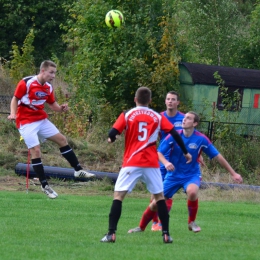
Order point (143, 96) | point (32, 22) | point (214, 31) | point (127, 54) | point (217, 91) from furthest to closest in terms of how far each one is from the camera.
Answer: point (214, 31) < point (32, 22) < point (217, 91) < point (127, 54) < point (143, 96)

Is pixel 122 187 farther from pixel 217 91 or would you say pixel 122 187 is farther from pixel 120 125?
pixel 217 91

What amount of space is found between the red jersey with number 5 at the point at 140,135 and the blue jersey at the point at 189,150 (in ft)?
4.18

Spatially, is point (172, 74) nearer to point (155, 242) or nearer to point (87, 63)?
point (87, 63)

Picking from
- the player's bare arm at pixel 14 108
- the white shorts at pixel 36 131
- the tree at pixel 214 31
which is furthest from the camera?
the tree at pixel 214 31

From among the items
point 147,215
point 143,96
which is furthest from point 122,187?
point 147,215

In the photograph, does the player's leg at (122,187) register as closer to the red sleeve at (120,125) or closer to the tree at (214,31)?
the red sleeve at (120,125)

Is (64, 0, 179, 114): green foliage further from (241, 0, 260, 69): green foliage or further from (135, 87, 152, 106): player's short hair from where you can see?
(135, 87, 152, 106): player's short hair

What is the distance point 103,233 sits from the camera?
10039mm

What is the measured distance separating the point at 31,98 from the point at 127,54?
1314cm

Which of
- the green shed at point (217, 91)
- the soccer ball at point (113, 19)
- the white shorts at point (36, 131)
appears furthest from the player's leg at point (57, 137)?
the green shed at point (217, 91)

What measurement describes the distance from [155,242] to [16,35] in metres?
29.7

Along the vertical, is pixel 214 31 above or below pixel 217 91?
above

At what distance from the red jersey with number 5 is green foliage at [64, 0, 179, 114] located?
15.7 metres

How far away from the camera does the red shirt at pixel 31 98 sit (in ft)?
39.3
